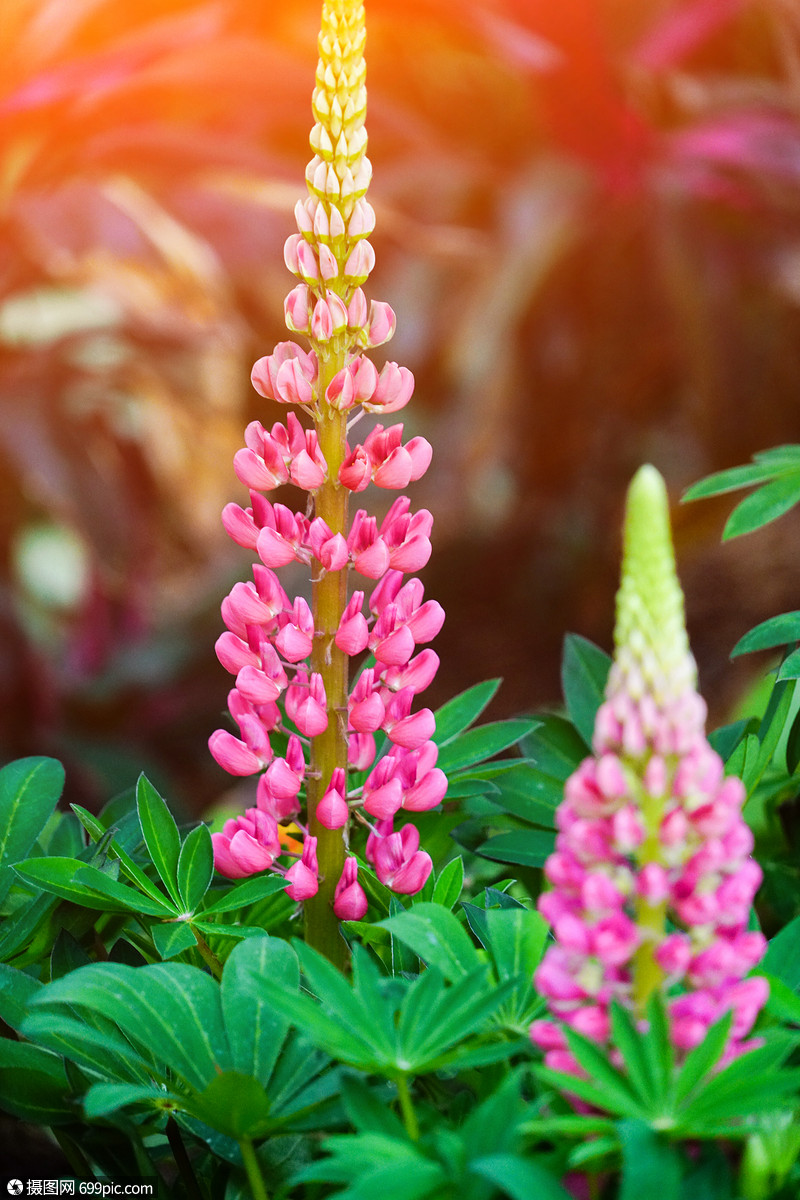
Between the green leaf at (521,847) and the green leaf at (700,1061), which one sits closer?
the green leaf at (700,1061)

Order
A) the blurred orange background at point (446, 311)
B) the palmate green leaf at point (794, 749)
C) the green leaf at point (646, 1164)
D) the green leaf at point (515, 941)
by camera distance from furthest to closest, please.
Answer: the blurred orange background at point (446, 311) → the palmate green leaf at point (794, 749) → the green leaf at point (515, 941) → the green leaf at point (646, 1164)

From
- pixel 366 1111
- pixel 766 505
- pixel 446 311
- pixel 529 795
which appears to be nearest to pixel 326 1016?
pixel 366 1111

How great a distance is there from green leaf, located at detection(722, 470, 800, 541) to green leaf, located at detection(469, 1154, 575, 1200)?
321mm

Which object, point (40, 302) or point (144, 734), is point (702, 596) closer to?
point (144, 734)

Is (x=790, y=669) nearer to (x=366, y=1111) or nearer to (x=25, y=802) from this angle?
(x=366, y=1111)

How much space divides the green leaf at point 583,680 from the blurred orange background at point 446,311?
0.57 metres

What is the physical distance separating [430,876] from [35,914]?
169mm

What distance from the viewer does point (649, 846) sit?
32 cm

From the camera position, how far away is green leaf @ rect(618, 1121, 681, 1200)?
30cm

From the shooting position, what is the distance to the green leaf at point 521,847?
52 centimetres

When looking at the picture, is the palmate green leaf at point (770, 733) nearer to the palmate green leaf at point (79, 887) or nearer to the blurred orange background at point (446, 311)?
the palmate green leaf at point (79, 887)

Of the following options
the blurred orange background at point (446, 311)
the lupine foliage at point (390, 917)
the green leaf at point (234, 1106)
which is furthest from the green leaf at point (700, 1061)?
the blurred orange background at point (446, 311)

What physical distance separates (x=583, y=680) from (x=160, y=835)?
0.80 ft

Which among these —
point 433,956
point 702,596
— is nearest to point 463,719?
point 433,956
